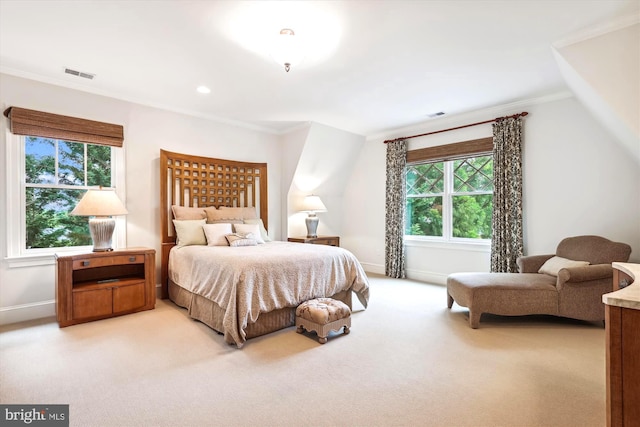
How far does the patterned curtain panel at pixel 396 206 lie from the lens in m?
5.29

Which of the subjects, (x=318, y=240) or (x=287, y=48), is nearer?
(x=287, y=48)

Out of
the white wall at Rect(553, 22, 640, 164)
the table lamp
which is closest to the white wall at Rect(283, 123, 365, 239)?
the table lamp

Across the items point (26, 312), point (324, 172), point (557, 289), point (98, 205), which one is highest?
point (324, 172)

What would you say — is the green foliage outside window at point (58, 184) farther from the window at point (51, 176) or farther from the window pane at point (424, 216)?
the window pane at point (424, 216)

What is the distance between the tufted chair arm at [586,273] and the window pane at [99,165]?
5.19 meters

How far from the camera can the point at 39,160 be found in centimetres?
338

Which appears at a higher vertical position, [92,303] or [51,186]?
[51,186]

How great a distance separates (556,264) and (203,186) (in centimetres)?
460

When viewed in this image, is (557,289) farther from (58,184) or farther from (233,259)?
(58,184)

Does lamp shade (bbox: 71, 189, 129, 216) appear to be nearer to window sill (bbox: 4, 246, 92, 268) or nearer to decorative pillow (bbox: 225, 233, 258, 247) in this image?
window sill (bbox: 4, 246, 92, 268)

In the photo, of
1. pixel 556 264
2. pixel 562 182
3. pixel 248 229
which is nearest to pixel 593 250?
pixel 556 264

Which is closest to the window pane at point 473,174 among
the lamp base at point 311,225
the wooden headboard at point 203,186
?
the lamp base at point 311,225

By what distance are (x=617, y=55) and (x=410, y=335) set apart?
9.45ft

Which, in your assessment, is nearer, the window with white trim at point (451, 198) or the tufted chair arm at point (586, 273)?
the tufted chair arm at point (586, 273)
